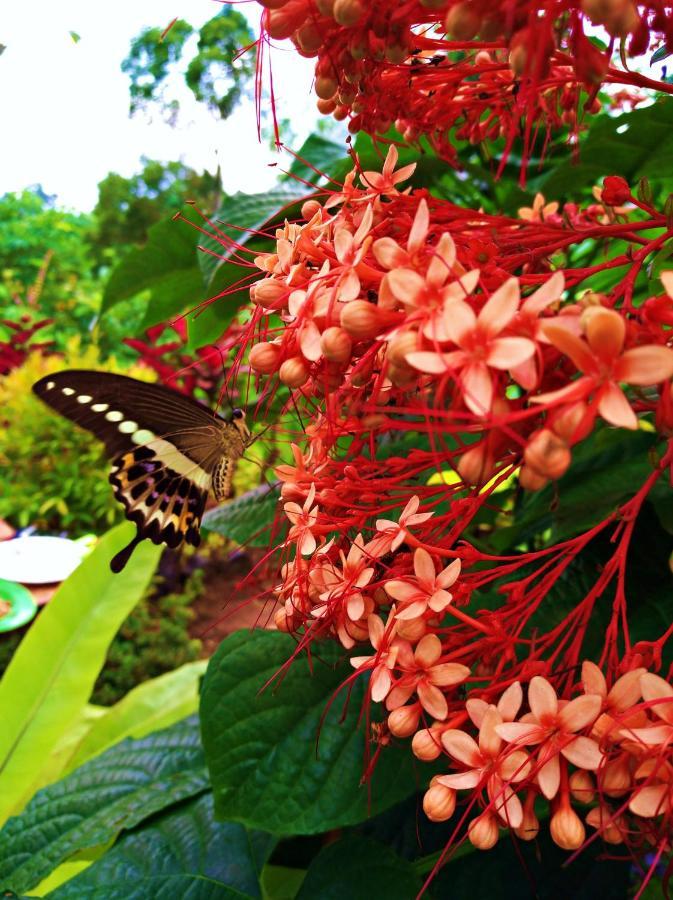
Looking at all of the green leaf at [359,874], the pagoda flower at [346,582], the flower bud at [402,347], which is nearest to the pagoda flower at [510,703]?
the pagoda flower at [346,582]

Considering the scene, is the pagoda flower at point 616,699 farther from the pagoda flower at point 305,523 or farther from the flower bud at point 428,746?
the pagoda flower at point 305,523

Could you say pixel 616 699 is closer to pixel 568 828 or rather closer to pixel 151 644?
pixel 568 828

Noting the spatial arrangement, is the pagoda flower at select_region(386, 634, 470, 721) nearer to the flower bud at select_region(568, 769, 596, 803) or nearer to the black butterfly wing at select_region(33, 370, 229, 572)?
the flower bud at select_region(568, 769, 596, 803)

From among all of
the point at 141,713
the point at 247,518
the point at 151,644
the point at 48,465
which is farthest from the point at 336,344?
the point at 48,465

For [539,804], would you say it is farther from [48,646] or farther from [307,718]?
[48,646]

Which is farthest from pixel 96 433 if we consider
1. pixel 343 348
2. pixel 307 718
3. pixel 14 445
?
pixel 14 445

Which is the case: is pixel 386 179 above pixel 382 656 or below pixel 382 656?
above
